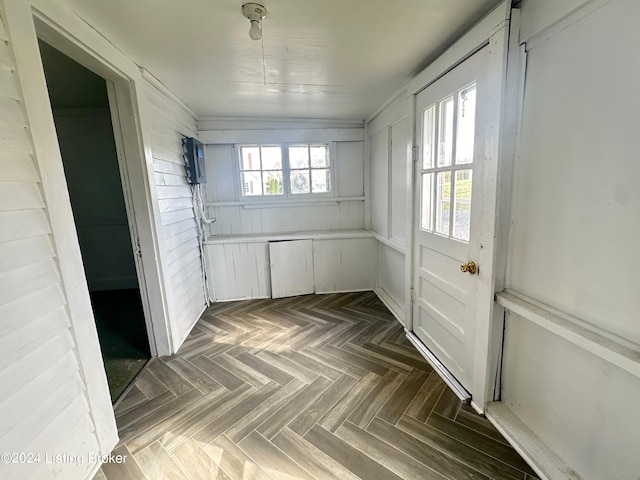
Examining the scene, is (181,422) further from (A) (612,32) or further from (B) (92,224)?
(B) (92,224)

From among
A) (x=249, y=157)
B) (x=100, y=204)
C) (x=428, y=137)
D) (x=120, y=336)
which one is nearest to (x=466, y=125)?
(x=428, y=137)

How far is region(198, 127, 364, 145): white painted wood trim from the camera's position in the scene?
3455 mm

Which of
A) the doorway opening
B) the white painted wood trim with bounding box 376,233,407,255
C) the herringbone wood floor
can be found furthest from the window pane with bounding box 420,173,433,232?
the doorway opening

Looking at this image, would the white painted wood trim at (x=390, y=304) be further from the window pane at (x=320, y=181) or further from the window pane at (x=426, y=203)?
the window pane at (x=320, y=181)

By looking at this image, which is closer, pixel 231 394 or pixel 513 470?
pixel 513 470

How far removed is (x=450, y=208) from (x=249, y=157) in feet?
8.87

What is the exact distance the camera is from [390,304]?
10.5 ft

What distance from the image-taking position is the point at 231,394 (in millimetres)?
1931

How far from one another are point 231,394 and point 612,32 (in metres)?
2.68

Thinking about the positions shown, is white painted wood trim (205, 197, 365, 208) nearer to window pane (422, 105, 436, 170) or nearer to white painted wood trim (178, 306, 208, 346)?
white painted wood trim (178, 306, 208, 346)

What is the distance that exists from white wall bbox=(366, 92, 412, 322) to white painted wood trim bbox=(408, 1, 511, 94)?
0.44 metres

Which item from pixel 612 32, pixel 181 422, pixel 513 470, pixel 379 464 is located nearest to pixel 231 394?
pixel 181 422

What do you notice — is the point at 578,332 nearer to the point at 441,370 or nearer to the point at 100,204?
the point at 441,370

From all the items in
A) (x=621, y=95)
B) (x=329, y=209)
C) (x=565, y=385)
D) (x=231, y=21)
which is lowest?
(x=565, y=385)
